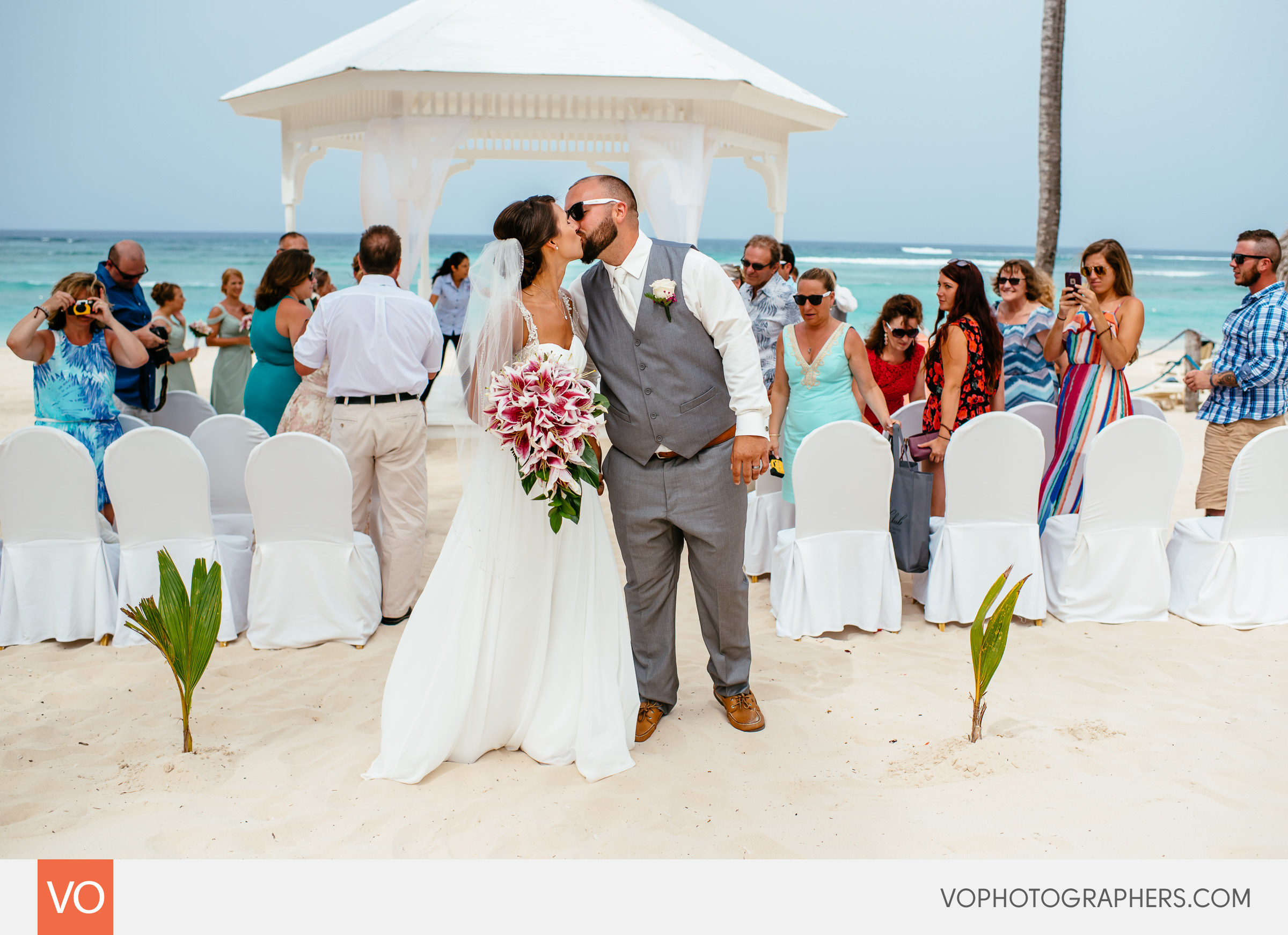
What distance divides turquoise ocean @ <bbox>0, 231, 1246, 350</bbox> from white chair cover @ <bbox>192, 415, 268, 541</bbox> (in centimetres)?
2245

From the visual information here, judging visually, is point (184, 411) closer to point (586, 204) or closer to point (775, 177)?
point (586, 204)

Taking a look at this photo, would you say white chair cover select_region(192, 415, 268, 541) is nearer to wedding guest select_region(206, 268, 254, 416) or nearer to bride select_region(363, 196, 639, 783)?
bride select_region(363, 196, 639, 783)

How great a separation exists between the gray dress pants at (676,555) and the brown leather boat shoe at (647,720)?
0.04 meters

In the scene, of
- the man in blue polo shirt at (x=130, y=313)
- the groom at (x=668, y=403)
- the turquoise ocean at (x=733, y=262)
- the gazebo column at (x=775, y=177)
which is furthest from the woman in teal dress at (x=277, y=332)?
the turquoise ocean at (x=733, y=262)

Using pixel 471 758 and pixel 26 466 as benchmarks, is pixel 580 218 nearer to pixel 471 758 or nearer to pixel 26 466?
pixel 471 758

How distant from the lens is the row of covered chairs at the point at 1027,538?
14.4 feet

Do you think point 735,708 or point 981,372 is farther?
point 981,372

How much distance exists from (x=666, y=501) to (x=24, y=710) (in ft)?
8.77

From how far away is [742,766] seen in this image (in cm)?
321

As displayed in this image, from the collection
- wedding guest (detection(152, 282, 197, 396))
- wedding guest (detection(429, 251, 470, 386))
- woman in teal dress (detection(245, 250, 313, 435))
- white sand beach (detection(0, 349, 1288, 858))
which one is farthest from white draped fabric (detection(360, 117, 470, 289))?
white sand beach (detection(0, 349, 1288, 858))

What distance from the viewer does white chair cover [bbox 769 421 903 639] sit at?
14.3ft

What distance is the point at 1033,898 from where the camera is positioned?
232 cm

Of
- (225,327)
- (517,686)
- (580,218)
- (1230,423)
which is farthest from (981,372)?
(225,327)

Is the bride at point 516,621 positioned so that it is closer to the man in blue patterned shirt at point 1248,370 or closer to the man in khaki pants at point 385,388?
the man in khaki pants at point 385,388
